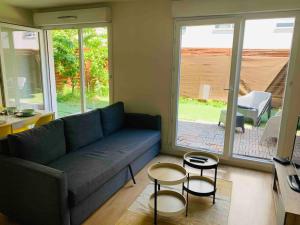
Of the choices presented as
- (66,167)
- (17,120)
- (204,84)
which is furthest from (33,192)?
(204,84)

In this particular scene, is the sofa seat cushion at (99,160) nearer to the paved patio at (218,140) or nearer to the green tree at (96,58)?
the paved patio at (218,140)

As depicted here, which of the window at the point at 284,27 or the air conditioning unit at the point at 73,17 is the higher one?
the air conditioning unit at the point at 73,17

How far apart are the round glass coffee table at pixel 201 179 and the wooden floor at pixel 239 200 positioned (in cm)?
30

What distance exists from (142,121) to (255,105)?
5.53 feet

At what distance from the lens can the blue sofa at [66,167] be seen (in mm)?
1810

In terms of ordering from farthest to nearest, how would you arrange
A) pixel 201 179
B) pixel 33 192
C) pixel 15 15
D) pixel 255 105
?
pixel 15 15
pixel 255 105
pixel 201 179
pixel 33 192

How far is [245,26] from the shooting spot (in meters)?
2.98

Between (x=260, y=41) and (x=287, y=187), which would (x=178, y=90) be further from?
(x=287, y=187)

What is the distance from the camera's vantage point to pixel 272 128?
313 centimetres

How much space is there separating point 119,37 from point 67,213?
9.03 feet

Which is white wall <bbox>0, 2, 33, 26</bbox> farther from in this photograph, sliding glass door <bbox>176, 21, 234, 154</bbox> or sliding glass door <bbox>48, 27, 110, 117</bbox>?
sliding glass door <bbox>176, 21, 234, 154</bbox>

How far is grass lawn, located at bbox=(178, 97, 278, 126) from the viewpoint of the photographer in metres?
3.38

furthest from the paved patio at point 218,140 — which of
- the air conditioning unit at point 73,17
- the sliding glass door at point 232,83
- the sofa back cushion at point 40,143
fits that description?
the air conditioning unit at point 73,17

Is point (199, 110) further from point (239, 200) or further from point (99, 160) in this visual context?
point (99, 160)
